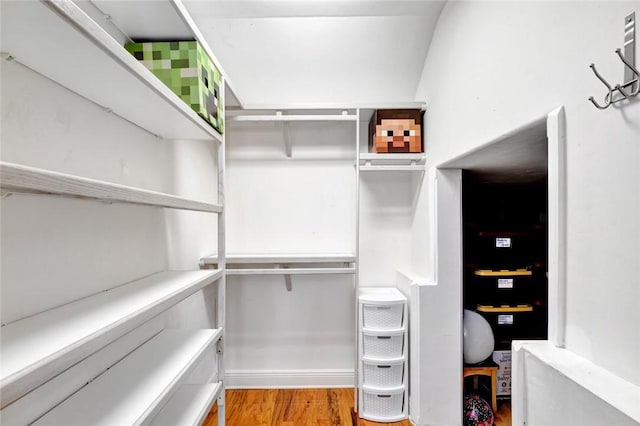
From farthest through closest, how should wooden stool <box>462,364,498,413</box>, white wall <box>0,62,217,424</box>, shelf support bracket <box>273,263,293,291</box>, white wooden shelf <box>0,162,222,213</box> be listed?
shelf support bracket <box>273,263,293,291</box> → wooden stool <box>462,364,498,413</box> → white wall <box>0,62,217,424</box> → white wooden shelf <box>0,162,222,213</box>

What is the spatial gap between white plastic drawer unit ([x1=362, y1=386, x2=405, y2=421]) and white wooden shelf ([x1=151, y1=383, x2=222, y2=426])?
0.96 metres

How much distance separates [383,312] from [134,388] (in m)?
1.36

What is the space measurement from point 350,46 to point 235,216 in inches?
56.5

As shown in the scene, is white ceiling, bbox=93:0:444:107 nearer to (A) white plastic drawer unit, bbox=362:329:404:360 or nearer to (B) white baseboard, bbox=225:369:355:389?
(A) white plastic drawer unit, bbox=362:329:404:360

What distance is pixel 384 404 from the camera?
178cm

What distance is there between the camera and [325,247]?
2139mm

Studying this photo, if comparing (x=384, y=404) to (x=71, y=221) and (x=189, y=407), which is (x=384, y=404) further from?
(x=71, y=221)

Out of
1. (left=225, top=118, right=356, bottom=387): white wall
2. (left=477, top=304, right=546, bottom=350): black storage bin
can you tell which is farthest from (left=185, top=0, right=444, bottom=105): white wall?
(left=477, top=304, right=546, bottom=350): black storage bin

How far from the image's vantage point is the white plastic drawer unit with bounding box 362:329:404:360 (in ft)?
5.84

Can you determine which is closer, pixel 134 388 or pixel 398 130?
pixel 134 388

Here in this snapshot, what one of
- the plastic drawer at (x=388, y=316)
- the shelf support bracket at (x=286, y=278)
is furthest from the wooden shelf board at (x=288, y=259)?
the plastic drawer at (x=388, y=316)

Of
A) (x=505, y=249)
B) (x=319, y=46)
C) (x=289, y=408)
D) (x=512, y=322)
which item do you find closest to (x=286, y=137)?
(x=319, y=46)

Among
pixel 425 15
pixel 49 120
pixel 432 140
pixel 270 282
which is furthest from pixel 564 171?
pixel 270 282

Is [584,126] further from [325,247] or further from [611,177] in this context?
[325,247]
